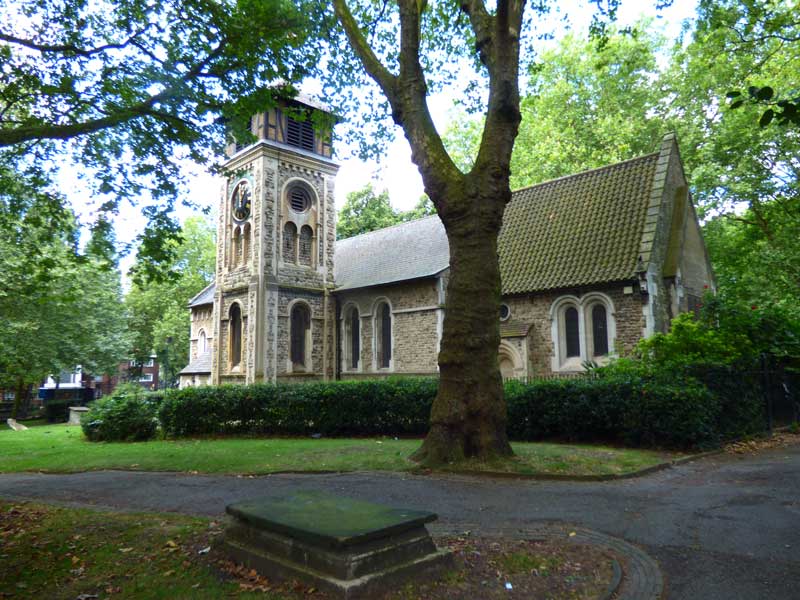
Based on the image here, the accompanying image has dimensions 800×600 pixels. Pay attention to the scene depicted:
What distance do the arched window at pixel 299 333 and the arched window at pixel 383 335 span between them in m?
3.37

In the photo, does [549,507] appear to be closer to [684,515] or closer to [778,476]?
[684,515]

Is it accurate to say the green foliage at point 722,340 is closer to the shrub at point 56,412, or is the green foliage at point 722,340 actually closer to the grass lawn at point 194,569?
the grass lawn at point 194,569

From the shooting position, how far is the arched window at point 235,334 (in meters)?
25.8

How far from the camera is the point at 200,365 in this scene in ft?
102

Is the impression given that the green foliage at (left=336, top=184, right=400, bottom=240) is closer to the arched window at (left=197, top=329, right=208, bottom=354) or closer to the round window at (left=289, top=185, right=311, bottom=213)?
the arched window at (left=197, top=329, right=208, bottom=354)

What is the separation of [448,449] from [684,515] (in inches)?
147

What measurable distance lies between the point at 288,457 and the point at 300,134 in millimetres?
19589

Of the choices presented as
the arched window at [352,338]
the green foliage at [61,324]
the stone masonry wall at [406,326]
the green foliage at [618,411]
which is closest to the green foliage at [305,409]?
the green foliage at [618,411]

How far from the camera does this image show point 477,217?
30.8 ft

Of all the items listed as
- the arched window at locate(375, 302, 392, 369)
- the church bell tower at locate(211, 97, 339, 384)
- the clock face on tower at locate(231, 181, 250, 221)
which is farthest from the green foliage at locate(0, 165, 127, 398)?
the arched window at locate(375, 302, 392, 369)

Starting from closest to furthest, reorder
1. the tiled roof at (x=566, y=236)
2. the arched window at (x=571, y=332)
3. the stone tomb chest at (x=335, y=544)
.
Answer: the stone tomb chest at (x=335, y=544) → the tiled roof at (x=566, y=236) → the arched window at (x=571, y=332)

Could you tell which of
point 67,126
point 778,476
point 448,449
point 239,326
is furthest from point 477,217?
point 239,326

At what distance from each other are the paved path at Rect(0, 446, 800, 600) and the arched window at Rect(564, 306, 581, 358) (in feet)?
31.6

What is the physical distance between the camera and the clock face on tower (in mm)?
25797
